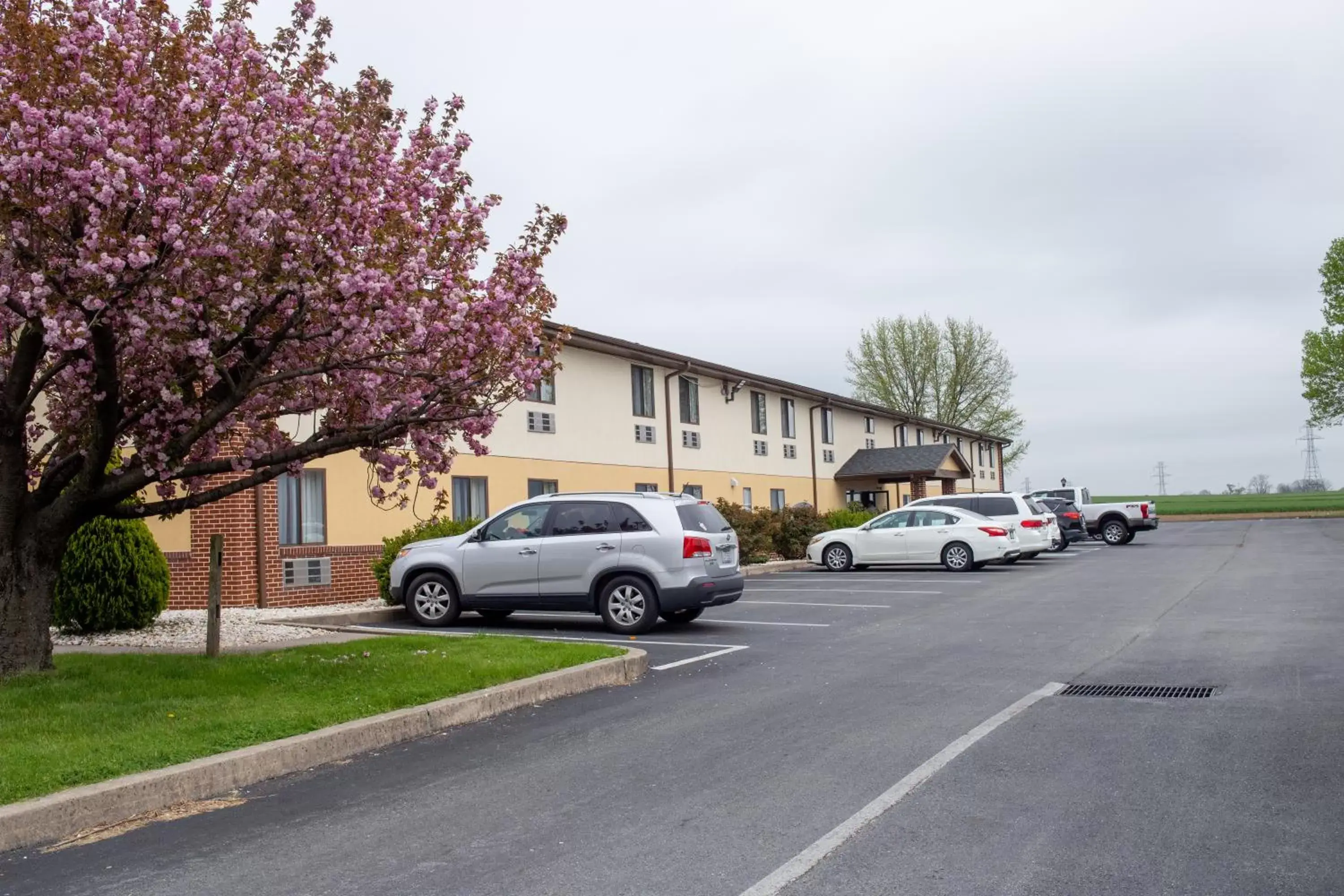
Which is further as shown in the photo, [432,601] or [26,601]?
[432,601]

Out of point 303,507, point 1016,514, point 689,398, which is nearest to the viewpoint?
point 303,507

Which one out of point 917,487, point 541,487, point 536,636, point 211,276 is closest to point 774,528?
point 541,487

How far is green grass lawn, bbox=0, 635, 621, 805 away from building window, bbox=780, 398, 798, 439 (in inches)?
1069

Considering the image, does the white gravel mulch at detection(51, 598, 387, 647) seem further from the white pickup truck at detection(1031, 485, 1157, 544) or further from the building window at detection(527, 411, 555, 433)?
the white pickup truck at detection(1031, 485, 1157, 544)

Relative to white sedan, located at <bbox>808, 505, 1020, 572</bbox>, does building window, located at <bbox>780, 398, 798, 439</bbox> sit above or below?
above

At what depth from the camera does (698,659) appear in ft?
38.9

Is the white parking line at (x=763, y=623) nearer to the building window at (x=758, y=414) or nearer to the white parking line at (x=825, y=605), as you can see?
the white parking line at (x=825, y=605)

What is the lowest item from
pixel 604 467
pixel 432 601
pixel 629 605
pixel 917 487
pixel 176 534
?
pixel 629 605

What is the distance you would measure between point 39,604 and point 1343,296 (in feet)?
190

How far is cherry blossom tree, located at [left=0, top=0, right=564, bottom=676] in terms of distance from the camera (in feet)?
24.9

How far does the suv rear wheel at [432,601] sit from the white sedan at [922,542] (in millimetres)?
13316

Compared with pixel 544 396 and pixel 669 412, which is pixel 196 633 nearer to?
pixel 544 396

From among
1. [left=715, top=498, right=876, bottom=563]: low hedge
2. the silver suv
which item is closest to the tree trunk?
the silver suv

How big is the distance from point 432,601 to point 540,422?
10604 mm
